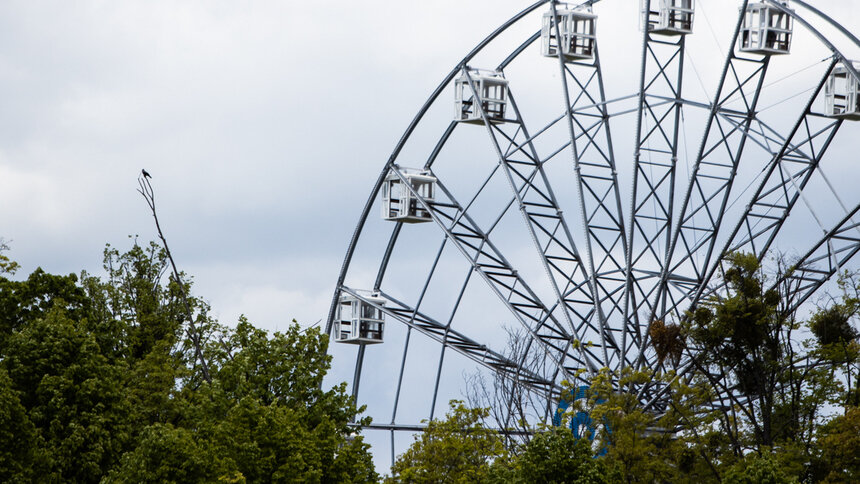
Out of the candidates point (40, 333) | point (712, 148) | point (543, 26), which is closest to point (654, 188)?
point (712, 148)

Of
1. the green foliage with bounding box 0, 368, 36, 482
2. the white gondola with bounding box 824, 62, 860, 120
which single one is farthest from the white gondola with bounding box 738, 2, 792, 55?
the green foliage with bounding box 0, 368, 36, 482

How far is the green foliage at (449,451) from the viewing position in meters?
52.0

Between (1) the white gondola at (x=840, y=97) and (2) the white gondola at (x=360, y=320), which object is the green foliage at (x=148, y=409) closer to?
(2) the white gondola at (x=360, y=320)

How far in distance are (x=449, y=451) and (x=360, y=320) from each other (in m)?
12.6

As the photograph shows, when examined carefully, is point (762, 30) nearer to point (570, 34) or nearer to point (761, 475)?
point (570, 34)

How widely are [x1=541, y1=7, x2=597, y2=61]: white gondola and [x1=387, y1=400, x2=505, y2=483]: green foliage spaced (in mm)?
13749

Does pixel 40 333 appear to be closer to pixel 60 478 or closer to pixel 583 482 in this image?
pixel 60 478

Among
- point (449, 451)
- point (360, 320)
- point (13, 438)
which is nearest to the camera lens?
point (13, 438)

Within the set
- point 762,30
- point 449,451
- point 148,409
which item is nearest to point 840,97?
point 762,30

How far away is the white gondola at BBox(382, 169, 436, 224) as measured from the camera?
198 feet

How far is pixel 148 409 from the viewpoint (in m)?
53.8

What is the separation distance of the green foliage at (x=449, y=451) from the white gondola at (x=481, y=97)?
445 inches

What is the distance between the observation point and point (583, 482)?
3772 cm

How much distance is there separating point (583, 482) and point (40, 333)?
17.3 meters
